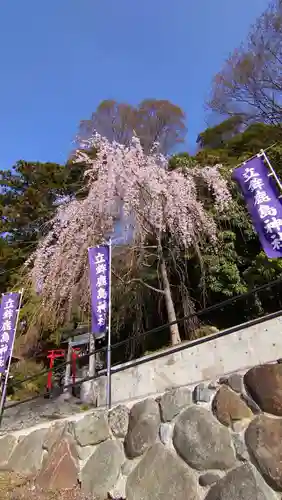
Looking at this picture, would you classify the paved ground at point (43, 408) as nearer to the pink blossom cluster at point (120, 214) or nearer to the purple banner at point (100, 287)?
the pink blossom cluster at point (120, 214)

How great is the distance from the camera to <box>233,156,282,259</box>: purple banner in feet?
13.3

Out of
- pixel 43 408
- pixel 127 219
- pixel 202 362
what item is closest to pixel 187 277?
pixel 127 219

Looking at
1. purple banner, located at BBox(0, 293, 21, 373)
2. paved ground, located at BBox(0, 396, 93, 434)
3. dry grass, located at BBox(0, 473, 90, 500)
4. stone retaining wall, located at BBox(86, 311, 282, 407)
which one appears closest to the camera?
dry grass, located at BBox(0, 473, 90, 500)

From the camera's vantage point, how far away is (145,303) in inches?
358

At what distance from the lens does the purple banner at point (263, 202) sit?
13.3 feet

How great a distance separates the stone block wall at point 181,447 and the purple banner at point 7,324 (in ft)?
8.15

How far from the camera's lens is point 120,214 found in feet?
27.5

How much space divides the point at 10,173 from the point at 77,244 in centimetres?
768

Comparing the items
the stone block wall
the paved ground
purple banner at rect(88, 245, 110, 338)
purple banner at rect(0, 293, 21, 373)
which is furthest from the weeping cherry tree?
the stone block wall

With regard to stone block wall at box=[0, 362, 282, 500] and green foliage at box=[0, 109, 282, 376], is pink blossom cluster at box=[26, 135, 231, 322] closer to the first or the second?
green foliage at box=[0, 109, 282, 376]

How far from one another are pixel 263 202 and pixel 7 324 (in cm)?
505

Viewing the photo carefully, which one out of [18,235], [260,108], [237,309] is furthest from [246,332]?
[18,235]

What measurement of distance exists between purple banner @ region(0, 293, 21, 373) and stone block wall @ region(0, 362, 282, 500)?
8.15 feet

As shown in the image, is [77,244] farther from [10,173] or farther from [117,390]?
[10,173]
